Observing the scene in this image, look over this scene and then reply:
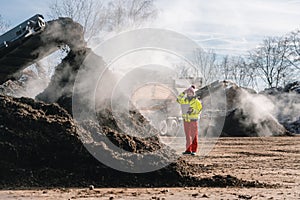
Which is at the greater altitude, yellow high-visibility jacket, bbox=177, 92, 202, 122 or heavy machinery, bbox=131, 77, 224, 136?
heavy machinery, bbox=131, 77, 224, 136

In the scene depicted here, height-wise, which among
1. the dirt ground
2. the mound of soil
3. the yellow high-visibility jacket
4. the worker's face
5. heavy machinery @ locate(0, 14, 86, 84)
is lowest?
the dirt ground

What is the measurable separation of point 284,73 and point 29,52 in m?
49.5

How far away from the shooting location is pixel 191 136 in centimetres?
1185

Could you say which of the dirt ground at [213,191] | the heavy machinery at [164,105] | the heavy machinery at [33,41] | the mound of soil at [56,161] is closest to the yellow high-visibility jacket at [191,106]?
the dirt ground at [213,191]

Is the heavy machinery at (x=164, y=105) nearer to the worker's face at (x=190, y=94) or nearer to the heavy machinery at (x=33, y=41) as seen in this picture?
the worker's face at (x=190, y=94)

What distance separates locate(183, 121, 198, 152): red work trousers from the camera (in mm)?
11586

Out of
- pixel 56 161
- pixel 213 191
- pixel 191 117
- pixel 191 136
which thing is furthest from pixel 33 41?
pixel 191 136

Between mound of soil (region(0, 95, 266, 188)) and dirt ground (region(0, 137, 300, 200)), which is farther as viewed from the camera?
mound of soil (region(0, 95, 266, 188))

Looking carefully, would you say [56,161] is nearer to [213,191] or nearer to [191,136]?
[213,191]

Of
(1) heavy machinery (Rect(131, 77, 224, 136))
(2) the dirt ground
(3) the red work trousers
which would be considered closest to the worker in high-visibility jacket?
(3) the red work trousers

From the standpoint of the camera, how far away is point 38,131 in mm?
6887

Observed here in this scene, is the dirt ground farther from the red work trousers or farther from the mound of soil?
the red work trousers

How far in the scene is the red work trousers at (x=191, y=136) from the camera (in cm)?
1159

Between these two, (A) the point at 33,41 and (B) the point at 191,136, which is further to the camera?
(B) the point at 191,136
